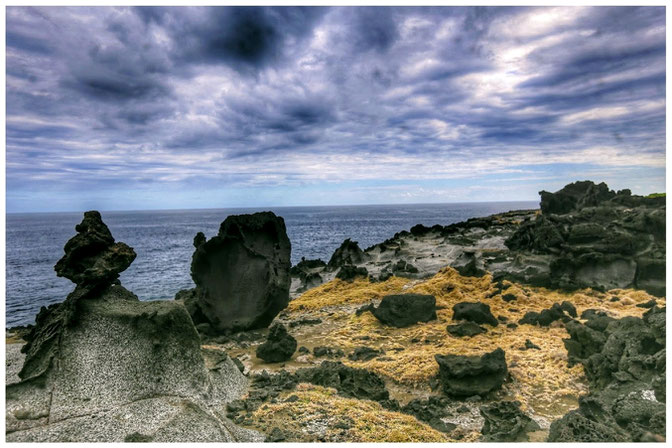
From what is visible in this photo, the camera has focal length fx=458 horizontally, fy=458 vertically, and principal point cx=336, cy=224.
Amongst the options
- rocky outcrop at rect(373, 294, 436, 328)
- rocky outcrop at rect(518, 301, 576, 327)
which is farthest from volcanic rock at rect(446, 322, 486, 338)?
rocky outcrop at rect(518, 301, 576, 327)

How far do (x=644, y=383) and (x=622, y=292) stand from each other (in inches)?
370

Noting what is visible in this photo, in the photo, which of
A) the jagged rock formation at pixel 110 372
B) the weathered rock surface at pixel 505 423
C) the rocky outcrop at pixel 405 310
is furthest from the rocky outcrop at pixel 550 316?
the jagged rock formation at pixel 110 372

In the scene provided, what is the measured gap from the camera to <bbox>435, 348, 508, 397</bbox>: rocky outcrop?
8.48 m

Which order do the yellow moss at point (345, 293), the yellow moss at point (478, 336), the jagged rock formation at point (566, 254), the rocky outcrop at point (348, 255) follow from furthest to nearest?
the rocky outcrop at point (348, 255) < the yellow moss at point (345, 293) < the jagged rock formation at point (566, 254) < the yellow moss at point (478, 336)

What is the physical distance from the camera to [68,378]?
23.0 ft

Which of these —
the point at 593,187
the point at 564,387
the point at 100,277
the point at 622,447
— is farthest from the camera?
the point at 593,187

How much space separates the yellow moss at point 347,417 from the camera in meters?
6.55

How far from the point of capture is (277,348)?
35.8 feet

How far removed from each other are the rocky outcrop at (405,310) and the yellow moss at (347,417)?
5.39 m

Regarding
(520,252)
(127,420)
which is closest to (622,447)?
(127,420)

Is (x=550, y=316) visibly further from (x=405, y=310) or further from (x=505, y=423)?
(x=505, y=423)

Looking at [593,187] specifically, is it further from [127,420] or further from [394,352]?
[127,420]

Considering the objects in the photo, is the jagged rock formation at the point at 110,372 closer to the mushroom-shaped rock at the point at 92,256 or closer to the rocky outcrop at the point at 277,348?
the mushroom-shaped rock at the point at 92,256

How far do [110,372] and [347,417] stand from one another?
3.77 metres
